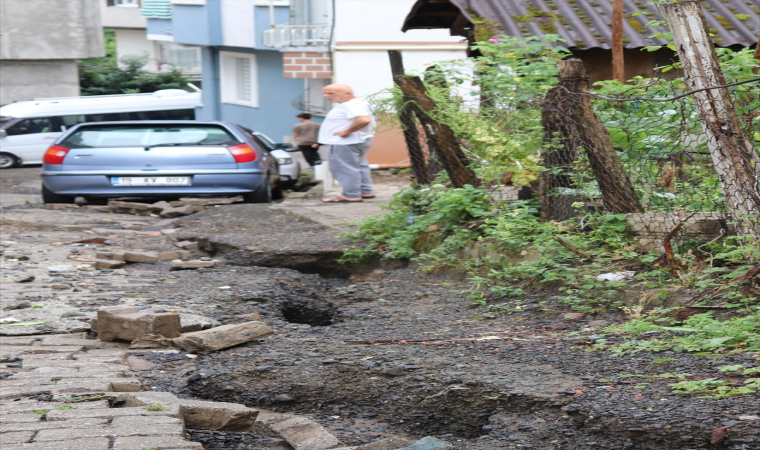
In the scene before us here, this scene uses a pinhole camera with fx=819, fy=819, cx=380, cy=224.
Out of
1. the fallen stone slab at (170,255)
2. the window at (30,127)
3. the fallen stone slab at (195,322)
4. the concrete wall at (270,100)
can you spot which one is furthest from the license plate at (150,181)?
the concrete wall at (270,100)

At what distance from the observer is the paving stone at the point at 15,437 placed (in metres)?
2.90

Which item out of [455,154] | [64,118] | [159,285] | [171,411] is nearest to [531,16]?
[455,154]

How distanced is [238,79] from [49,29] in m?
6.32

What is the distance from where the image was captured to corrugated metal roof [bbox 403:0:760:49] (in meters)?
8.58

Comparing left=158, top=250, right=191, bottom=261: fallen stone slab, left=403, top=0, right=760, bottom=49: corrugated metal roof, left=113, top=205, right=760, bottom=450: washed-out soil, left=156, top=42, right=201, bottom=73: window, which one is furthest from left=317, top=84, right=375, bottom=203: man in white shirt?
left=156, top=42, right=201, bottom=73: window

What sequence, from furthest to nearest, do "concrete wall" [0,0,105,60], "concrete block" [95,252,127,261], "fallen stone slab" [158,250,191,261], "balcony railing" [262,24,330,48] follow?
"concrete wall" [0,0,105,60]
"balcony railing" [262,24,330,48]
"fallen stone slab" [158,250,191,261]
"concrete block" [95,252,127,261]

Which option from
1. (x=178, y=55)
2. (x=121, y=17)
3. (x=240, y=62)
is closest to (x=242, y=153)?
(x=240, y=62)

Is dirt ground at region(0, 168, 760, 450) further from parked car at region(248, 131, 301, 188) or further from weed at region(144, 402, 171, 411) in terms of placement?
parked car at region(248, 131, 301, 188)

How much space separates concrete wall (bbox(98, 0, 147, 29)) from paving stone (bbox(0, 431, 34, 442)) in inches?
1539

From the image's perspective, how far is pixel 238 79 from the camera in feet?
90.8

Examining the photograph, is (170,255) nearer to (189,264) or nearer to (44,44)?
(189,264)

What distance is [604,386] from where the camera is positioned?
11.2 ft

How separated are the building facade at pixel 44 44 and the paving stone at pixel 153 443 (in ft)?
75.7

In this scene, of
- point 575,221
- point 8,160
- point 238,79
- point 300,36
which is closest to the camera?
point 575,221
